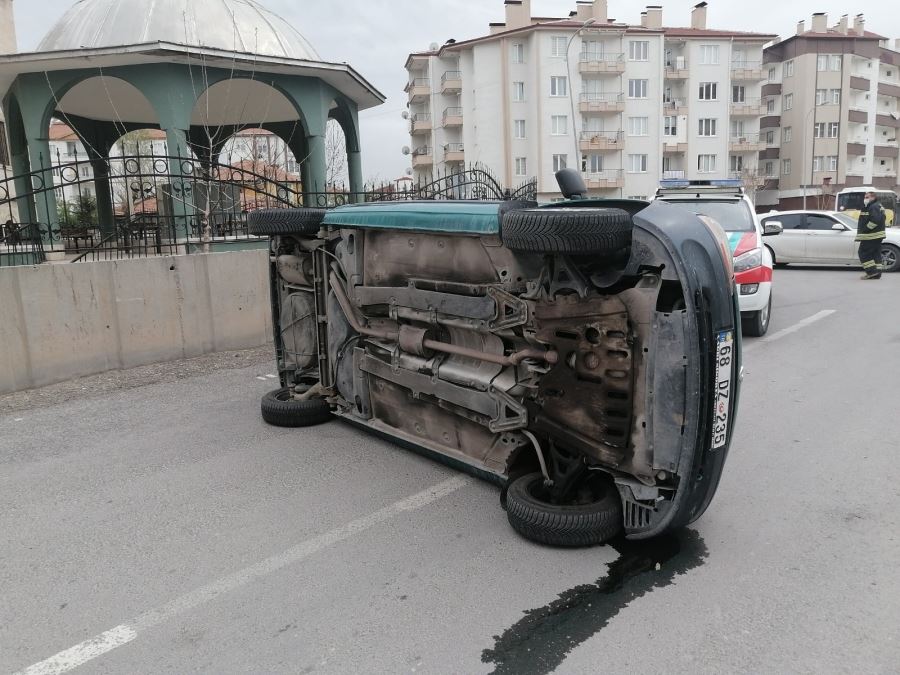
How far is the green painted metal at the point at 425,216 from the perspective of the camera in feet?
11.4

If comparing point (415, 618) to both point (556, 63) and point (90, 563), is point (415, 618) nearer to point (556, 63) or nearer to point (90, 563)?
point (90, 563)

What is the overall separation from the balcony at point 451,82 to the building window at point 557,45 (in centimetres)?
945

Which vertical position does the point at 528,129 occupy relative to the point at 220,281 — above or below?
above

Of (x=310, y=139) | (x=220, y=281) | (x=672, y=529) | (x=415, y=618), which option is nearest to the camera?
(x=415, y=618)

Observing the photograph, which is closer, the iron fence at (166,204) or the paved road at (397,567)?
the paved road at (397,567)

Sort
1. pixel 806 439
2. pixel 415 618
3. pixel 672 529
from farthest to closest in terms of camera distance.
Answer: pixel 806 439, pixel 672 529, pixel 415 618

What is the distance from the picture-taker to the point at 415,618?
277 centimetres

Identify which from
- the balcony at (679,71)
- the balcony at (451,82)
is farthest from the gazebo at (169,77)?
the balcony at (679,71)

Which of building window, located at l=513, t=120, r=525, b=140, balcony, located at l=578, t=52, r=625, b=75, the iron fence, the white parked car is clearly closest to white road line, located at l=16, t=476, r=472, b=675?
the iron fence

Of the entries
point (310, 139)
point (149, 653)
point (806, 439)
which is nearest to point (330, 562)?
point (149, 653)

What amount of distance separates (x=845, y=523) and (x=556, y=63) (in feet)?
177

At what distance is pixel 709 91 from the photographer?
56.8 m

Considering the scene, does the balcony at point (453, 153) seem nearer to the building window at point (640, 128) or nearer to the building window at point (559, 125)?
the building window at point (559, 125)

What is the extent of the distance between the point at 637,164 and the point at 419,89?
21.6m
